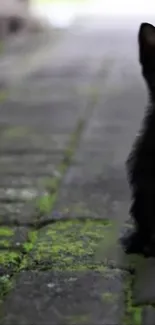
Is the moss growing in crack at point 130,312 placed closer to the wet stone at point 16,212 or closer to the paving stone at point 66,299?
the paving stone at point 66,299

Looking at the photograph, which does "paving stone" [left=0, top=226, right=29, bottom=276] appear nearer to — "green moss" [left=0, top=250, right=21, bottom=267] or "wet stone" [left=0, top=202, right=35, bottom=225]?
"green moss" [left=0, top=250, right=21, bottom=267]

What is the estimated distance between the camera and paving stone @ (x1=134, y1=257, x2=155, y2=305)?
303 cm

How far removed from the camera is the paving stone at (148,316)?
2.78m

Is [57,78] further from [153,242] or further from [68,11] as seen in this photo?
[68,11]

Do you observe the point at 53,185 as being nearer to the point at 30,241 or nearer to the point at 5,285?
the point at 30,241

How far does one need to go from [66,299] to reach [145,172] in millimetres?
785

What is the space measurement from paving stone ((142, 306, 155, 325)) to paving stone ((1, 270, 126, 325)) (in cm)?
9

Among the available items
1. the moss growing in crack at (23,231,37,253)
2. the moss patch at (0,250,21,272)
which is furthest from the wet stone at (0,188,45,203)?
the moss patch at (0,250,21,272)

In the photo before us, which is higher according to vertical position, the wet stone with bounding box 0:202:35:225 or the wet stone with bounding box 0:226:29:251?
the wet stone with bounding box 0:202:35:225

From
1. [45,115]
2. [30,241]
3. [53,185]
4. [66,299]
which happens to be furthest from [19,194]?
[45,115]

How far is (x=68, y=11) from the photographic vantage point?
24750 mm

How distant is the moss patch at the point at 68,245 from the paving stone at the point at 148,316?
49cm

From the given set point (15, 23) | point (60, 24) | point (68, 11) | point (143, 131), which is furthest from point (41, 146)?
point (68, 11)

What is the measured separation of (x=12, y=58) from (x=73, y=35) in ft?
16.4
